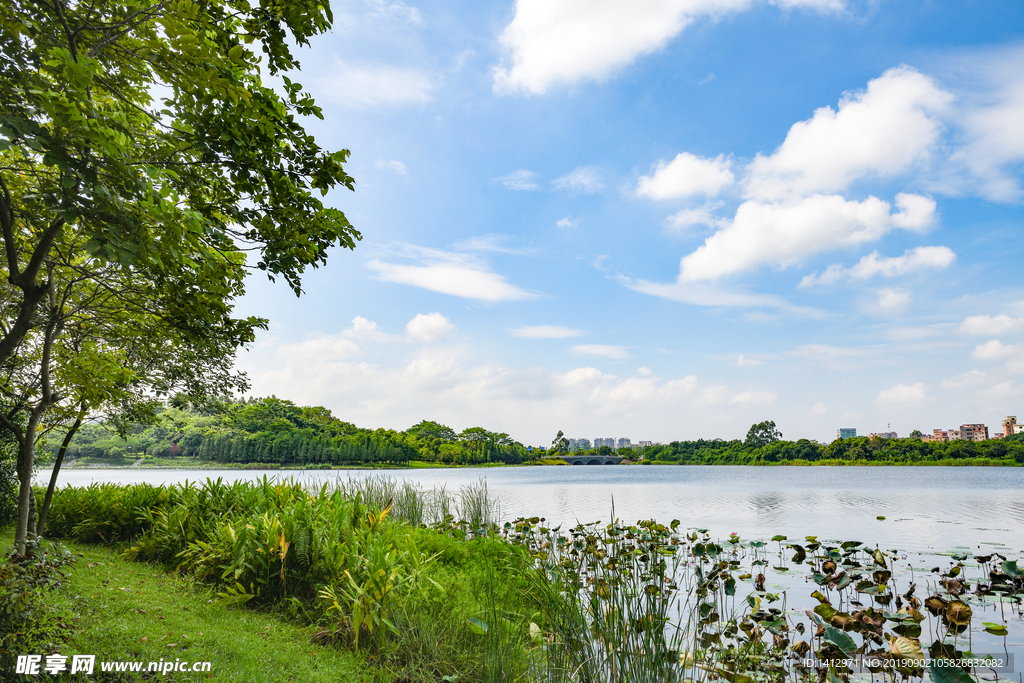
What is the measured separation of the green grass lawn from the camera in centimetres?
332

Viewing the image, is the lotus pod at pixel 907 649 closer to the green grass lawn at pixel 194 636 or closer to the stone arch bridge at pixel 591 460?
the green grass lawn at pixel 194 636

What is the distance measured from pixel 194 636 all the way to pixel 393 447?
141 feet

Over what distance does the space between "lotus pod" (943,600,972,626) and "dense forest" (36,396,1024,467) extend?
839 inches

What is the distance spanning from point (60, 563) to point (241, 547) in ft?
4.49

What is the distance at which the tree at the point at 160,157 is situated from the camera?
2566 mm

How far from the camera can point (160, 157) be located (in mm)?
3617

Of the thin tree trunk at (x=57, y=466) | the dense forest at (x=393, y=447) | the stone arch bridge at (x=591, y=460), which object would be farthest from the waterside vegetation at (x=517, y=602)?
the stone arch bridge at (x=591, y=460)

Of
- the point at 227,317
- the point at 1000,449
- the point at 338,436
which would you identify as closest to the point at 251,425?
the point at 338,436

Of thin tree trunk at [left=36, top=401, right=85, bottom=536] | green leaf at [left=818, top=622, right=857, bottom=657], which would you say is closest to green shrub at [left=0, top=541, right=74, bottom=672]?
thin tree trunk at [left=36, top=401, right=85, bottom=536]

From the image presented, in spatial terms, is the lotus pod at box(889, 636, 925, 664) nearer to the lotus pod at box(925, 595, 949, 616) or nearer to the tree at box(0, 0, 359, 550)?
the lotus pod at box(925, 595, 949, 616)

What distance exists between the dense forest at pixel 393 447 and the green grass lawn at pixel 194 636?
16.9 metres

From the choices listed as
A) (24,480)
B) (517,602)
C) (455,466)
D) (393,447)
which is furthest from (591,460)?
(24,480)

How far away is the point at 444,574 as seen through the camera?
17.1 feet

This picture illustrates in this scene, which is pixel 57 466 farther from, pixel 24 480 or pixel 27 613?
pixel 27 613
